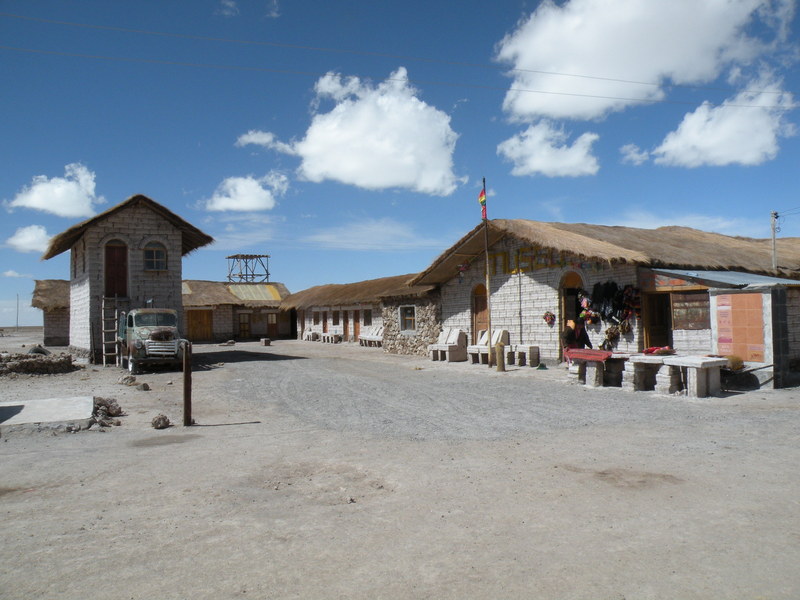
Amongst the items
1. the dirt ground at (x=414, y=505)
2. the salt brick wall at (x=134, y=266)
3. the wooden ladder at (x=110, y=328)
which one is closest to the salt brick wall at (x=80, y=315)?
the salt brick wall at (x=134, y=266)

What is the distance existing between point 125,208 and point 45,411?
14.0 m

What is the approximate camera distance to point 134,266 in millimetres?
22125

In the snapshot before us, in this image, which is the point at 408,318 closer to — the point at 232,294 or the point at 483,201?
the point at 483,201

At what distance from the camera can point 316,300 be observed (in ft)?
128

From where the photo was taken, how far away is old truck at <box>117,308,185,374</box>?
59.8ft

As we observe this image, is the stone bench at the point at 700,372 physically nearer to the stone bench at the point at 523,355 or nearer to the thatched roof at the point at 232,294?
the stone bench at the point at 523,355

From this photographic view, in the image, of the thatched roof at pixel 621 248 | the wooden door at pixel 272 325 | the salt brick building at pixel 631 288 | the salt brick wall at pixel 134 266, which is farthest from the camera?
the wooden door at pixel 272 325

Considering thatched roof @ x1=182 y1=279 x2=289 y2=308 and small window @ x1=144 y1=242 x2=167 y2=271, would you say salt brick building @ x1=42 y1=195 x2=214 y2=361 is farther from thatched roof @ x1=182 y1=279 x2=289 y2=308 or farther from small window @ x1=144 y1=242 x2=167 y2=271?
thatched roof @ x1=182 y1=279 x2=289 y2=308

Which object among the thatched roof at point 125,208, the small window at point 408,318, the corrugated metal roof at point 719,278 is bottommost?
the small window at point 408,318

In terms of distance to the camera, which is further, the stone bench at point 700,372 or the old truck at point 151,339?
the old truck at point 151,339

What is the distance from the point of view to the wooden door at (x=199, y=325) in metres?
38.0

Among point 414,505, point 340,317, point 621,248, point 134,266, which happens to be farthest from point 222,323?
point 414,505

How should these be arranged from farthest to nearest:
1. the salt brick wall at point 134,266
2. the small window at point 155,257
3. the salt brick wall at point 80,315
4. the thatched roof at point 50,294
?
the thatched roof at point 50,294, the small window at point 155,257, the salt brick wall at point 80,315, the salt brick wall at point 134,266

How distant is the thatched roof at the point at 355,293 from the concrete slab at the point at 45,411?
49.0ft
